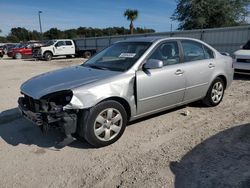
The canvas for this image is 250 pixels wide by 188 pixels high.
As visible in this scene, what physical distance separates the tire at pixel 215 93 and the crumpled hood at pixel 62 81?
8.25 feet

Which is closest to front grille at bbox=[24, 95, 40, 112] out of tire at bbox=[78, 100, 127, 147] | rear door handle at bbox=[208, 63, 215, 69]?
tire at bbox=[78, 100, 127, 147]

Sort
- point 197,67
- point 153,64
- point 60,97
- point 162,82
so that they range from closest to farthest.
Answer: point 60,97
point 153,64
point 162,82
point 197,67

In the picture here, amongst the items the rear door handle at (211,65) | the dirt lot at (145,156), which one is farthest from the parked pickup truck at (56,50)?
the rear door handle at (211,65)

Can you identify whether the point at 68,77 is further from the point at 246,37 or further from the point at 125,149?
the point at 246,37

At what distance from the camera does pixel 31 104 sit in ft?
13.3

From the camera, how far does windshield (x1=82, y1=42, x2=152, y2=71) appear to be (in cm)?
446

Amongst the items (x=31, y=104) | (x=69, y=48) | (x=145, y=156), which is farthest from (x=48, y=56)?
(x=145, y=156)

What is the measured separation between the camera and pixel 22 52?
92.5 ft

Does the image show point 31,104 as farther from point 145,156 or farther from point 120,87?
point 145,156

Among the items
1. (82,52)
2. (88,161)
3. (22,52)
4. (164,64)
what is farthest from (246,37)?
(22,52)

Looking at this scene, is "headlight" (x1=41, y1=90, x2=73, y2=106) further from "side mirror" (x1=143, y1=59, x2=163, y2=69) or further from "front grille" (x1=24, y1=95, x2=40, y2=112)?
"side mirror" (x1=143, y1=59, x2=163, y2=69)

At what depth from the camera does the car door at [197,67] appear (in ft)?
16.6

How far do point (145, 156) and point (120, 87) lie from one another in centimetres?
110

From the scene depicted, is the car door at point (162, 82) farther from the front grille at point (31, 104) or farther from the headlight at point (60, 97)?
the front grille at point (31, 104)
